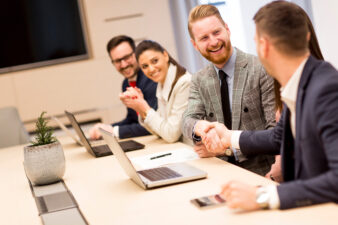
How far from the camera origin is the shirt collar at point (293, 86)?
4.47ft

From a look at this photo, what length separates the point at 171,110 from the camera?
2.95m

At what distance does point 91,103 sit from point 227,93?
9.56ft

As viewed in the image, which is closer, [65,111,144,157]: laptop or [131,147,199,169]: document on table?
[131,147,199,169]: document on table

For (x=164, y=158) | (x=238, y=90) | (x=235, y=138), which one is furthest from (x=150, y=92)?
(x=235, y=138)

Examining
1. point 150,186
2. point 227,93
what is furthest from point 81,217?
point 227,93

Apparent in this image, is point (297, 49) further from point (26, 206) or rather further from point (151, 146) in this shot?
point (151, 146)

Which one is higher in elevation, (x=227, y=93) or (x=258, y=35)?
(x=258, y=35)

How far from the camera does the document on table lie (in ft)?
7.06

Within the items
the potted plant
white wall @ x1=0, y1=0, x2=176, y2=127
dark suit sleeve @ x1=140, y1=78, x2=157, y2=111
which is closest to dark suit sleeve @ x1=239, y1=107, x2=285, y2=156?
the potted plant

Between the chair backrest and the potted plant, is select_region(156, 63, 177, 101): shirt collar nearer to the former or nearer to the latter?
the potted plant

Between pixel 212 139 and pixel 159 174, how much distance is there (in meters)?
0.33

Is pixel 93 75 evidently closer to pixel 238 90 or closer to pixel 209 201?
pixel 238 90

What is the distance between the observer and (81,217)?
4.92 feet

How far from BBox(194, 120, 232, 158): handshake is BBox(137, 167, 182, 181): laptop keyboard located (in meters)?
0.25
